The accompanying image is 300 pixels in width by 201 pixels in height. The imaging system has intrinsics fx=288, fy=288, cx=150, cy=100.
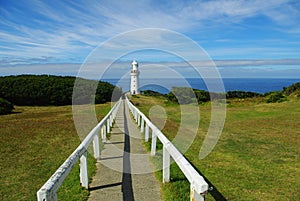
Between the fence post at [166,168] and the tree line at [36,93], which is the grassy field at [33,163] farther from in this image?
the tree line at [36,93]

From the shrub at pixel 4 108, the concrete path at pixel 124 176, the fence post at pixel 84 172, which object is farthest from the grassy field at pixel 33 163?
the shrub at pixel 4 108

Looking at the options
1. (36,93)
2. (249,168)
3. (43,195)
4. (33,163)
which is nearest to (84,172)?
(43,195)

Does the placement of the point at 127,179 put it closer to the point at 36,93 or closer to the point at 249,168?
the point at 249,168

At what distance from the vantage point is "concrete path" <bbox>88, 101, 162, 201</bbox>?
5219mm

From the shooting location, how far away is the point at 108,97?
195ft

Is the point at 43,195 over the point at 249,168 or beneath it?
over

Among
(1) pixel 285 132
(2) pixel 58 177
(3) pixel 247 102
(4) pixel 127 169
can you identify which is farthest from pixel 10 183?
(3) pixel 247 102

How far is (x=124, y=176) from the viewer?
20.5ft

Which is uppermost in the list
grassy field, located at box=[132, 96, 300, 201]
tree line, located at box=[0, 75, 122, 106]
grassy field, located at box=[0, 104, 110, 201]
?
tree line, located at box=[0, 75, 122, 106]

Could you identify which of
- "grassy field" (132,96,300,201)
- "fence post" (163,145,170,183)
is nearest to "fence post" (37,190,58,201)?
"grassy field" (132,96,300,201)

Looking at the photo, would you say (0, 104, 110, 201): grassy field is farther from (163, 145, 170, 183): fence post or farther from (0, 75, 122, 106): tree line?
(0, 75, 122, 106): tree line

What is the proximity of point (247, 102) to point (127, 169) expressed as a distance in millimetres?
26948

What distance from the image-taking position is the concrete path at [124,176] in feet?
17.1

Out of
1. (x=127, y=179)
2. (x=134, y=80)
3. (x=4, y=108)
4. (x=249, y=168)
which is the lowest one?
(x=249, y=168)
